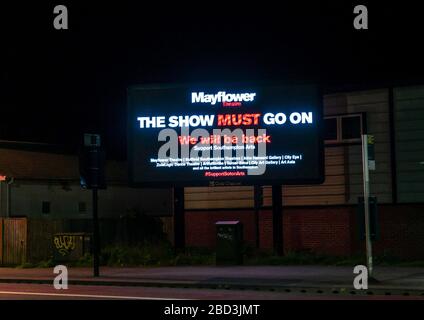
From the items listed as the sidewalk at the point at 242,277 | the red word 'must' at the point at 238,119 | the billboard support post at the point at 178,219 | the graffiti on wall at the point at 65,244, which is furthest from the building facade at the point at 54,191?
the red word 'must' at the point at 238,119

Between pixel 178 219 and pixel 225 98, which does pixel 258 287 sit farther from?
pixel 178 219

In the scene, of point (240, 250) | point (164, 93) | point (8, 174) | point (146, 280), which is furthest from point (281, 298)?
point (8, 174)

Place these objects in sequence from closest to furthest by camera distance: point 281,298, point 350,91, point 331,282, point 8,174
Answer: point 281,298
point 331,282
point 350,91
point 8,174

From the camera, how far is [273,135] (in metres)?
26.5

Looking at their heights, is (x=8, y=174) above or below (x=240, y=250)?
above

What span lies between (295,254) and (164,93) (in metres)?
7.44

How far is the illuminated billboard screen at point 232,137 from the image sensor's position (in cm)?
2647

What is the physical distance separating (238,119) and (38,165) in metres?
15.7

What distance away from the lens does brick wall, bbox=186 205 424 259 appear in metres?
27.8

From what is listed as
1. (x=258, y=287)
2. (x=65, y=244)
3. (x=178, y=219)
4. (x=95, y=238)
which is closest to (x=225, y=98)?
(x=178, y=219)

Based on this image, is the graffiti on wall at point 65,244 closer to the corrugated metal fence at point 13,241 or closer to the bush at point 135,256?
the bush at point 135,256

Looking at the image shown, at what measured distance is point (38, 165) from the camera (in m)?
39.1

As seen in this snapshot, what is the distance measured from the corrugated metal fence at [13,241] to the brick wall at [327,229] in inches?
267
